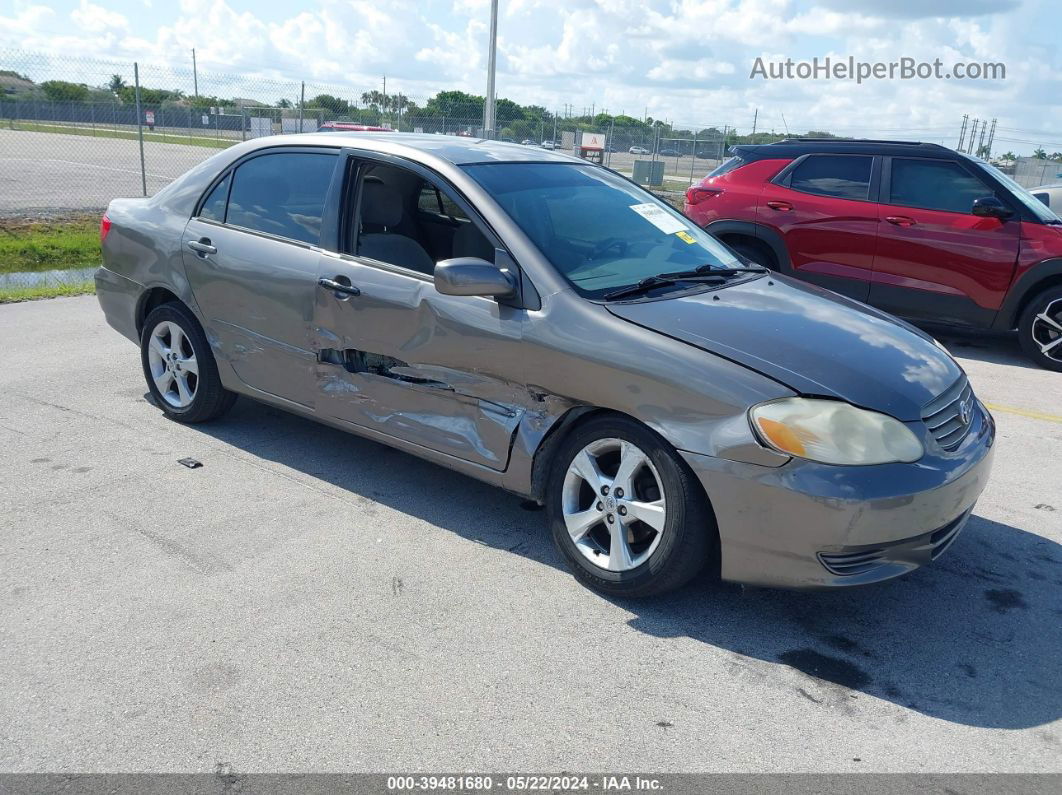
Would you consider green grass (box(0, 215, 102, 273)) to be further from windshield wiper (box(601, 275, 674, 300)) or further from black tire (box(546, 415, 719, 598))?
black tire (box(546, 415, 719, 598))

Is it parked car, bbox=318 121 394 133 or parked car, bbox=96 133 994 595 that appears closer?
parked car, bbox=96 133 994 595

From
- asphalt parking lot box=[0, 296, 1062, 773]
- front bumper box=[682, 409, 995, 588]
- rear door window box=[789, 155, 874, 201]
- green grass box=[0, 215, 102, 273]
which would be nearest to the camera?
asphalt parking lot box=[0, 296, 1062, 773]

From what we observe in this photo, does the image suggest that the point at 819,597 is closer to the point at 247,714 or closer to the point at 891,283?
the point at 247,714

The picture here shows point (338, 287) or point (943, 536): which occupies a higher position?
point (338, 287)

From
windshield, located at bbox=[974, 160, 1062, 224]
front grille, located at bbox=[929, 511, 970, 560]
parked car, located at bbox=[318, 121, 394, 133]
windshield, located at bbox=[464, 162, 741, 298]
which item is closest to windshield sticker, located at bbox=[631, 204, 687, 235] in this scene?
windshield, located at bbox=[464, 162, 741, 298]

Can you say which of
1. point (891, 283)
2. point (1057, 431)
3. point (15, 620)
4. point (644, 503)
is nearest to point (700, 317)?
point (644, 503)

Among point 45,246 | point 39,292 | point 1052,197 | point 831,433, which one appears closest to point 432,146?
point 831,433

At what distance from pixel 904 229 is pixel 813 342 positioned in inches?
209

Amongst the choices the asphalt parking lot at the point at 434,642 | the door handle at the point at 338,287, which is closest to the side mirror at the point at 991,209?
the asphalt parking lot at the point at 434,642

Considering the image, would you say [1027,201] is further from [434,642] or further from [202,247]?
[434,642]

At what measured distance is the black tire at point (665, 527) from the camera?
332 centimetres

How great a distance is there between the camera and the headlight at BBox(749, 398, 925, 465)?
3.13 m

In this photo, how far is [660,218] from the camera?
465cm

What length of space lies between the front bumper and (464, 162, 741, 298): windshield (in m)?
1.04
